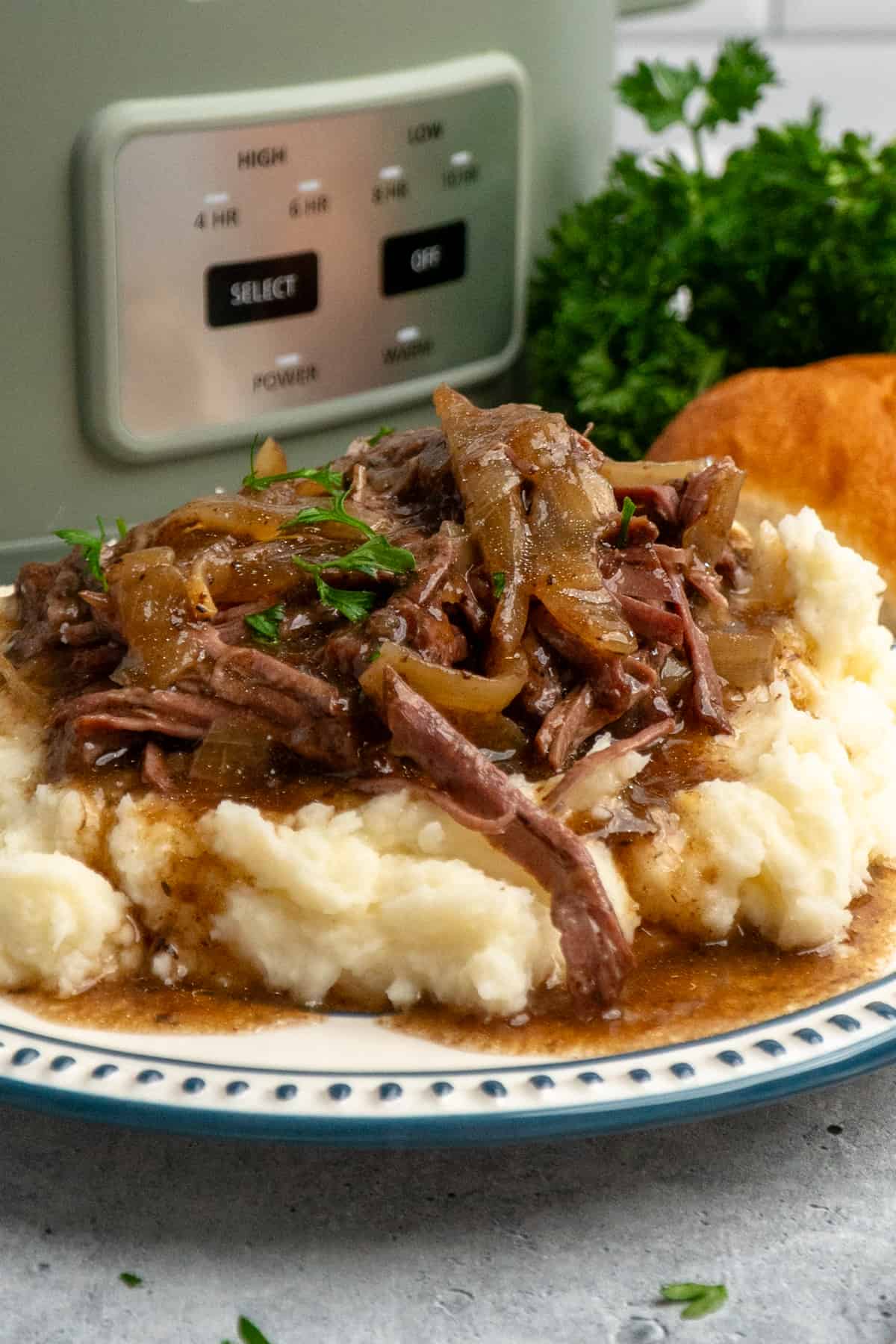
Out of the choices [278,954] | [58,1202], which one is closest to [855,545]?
[278,954]

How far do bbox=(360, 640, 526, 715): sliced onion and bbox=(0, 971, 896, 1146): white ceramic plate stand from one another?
1.84 feet

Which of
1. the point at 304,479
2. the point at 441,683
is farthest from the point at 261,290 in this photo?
the point at 441,683

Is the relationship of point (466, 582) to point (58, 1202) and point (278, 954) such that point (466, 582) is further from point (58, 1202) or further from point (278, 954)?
point (58, 1202)

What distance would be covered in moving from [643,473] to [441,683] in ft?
2.41

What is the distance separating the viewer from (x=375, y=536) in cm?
312

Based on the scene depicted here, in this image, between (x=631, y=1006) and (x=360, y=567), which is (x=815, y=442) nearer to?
(x=360, y=567)

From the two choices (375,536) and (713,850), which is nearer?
(713,850)

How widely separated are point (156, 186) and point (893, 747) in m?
2.09

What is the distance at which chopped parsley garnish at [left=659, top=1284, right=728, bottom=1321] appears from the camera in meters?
2.35

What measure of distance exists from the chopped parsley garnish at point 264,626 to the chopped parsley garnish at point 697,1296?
1.24 meters

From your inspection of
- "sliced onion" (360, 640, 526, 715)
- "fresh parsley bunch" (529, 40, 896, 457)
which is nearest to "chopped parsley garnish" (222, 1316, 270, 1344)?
"sliced onion" (360, 640, 526, 715)

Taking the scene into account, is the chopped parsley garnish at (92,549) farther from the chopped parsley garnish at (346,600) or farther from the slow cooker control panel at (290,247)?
the slow cooker control panel at (290,247)

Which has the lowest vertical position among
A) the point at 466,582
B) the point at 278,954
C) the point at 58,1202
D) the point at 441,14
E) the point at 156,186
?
the point at 58,1202

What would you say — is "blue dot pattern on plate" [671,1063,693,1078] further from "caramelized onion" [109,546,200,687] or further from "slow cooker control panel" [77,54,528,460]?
"slow cooker control panel" [77,54,528,460]
